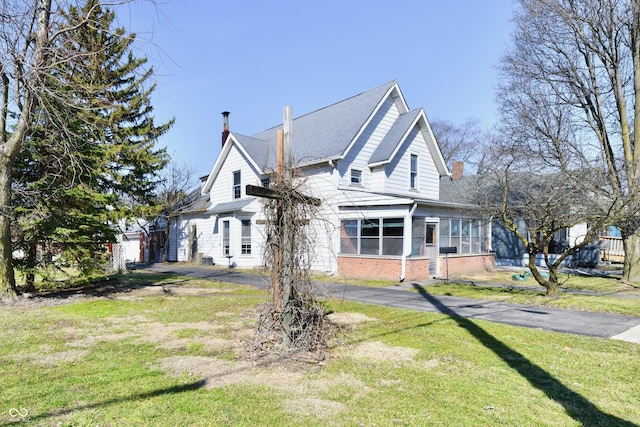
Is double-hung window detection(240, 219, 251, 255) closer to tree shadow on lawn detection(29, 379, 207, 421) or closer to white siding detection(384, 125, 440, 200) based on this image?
white siding detection(384, 125, 440, 200)

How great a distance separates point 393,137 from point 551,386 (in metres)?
15.8

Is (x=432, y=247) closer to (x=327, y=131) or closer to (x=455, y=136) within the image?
(x=327, y=131)

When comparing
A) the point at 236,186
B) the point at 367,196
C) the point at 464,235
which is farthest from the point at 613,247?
the point at 236,186

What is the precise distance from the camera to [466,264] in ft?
61.1

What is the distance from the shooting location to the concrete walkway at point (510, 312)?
7.59 meters

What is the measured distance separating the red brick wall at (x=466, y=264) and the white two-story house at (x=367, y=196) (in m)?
0.05

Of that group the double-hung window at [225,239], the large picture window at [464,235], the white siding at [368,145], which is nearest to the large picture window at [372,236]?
the white siding at [368,145]

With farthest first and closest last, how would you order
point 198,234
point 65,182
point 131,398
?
point 198,234 → point 65,182 → point 131,398

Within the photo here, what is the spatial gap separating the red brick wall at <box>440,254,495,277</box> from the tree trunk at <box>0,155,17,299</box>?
1551 cm

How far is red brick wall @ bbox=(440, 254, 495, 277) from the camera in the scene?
1742 cm

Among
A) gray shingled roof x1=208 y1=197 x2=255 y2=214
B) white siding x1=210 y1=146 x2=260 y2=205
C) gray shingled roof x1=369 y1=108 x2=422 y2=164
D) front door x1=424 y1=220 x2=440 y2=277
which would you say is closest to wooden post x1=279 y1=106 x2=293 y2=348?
front door x1=424 y1=220 x2=440 y2=277

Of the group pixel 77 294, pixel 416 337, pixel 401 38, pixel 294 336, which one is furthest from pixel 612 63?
pixel 77 294

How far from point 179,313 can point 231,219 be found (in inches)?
536

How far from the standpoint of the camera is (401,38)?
58.2 feet
